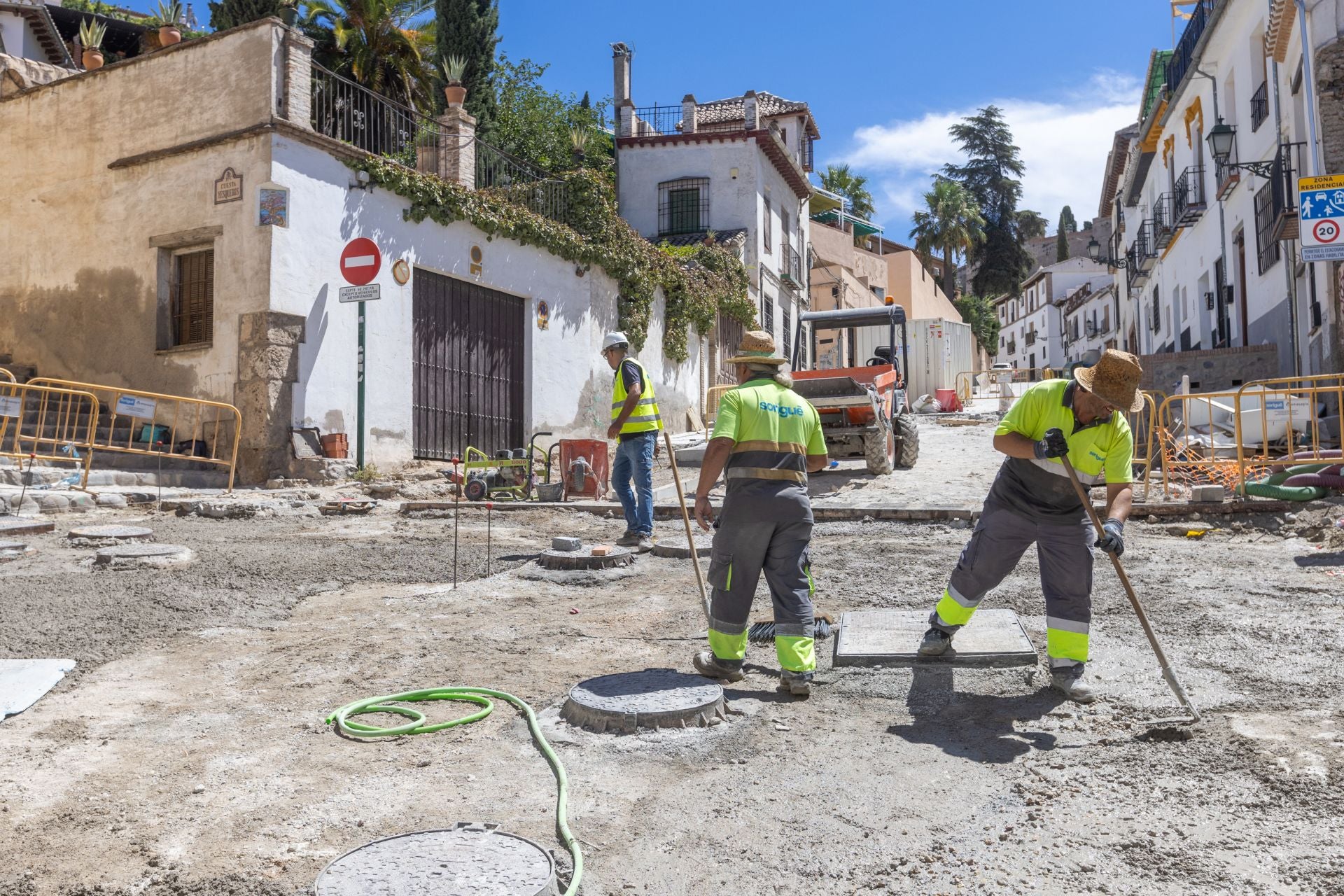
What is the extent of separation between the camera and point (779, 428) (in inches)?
178

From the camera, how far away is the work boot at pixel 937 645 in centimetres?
466

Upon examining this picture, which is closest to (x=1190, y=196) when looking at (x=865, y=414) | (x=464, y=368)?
(x=865, y=414)

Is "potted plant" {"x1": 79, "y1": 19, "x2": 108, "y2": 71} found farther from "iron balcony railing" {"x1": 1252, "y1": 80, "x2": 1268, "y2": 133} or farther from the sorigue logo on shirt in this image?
"iron balcony railing" {"x1": 1252, "y1": 80, "x2": 1268, "y2": 133}

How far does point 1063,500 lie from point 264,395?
32.3ft

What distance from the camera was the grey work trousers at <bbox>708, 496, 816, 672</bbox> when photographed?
4402 mm

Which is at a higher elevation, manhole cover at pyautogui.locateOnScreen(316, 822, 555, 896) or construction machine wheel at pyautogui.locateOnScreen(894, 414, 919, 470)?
construction machine wheel at pyautogui.locateOnScreen(894, 414, 919, 470)

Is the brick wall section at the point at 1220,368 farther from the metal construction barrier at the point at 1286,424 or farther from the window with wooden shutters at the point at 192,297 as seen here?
the window with wooden shutters at the point at 192,297

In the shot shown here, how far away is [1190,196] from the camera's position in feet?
74.1

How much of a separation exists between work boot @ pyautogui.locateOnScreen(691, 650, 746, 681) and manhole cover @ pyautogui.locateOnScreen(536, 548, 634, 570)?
2.73m

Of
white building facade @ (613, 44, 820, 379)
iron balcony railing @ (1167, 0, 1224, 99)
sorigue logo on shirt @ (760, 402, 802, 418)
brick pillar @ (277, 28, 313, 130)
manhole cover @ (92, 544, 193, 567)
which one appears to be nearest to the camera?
sorigue logo on shirt @ (760, 402, 802, 418)

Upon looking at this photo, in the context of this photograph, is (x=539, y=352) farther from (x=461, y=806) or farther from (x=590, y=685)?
(x=461, y=806)

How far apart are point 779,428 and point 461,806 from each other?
2102 mm

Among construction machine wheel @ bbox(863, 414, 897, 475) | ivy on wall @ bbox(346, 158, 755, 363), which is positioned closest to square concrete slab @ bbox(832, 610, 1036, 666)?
construction machine wheel @ bbox(863, 414, 897, 475)

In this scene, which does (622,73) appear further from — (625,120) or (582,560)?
(582,560)
